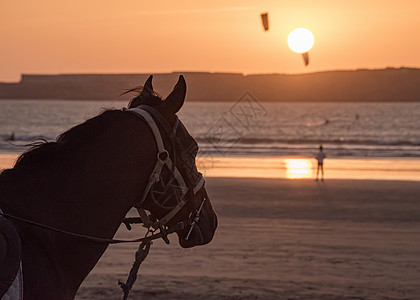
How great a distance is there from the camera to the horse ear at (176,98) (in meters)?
3.80

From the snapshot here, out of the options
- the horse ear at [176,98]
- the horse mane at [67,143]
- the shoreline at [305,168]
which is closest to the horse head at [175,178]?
the horse ear at [176,98]

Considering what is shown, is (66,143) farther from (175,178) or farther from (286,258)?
(286,258)

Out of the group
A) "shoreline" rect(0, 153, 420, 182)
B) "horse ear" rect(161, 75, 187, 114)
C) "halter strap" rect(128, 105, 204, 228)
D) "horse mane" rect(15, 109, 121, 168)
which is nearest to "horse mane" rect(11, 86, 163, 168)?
"horse mane" rect(15, 109, 121, 168)

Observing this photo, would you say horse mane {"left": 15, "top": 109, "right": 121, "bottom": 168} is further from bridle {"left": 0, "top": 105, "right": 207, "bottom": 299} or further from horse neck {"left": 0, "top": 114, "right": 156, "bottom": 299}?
bridle {"left": 0, "top": 105, "right": 207, "bottom": 299}

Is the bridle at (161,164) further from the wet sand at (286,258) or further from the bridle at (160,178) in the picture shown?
the wet sand at (286,258)

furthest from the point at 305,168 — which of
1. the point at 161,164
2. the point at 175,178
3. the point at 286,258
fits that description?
the point at 161,164

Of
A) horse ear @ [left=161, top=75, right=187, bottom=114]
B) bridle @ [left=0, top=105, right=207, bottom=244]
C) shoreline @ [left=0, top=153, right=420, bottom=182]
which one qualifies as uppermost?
horse ear @ [left=161, top=75, right=187, bottom=114]

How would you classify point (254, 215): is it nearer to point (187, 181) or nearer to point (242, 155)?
point (187, 181)

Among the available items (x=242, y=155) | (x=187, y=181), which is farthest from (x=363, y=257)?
(x=242, y=155)

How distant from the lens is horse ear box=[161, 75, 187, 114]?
12.5 feet

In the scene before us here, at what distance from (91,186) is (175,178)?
0.48 m

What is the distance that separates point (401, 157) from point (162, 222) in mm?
42496

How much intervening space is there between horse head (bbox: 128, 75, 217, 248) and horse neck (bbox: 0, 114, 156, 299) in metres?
0.09

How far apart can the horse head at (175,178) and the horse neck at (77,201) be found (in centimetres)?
9
